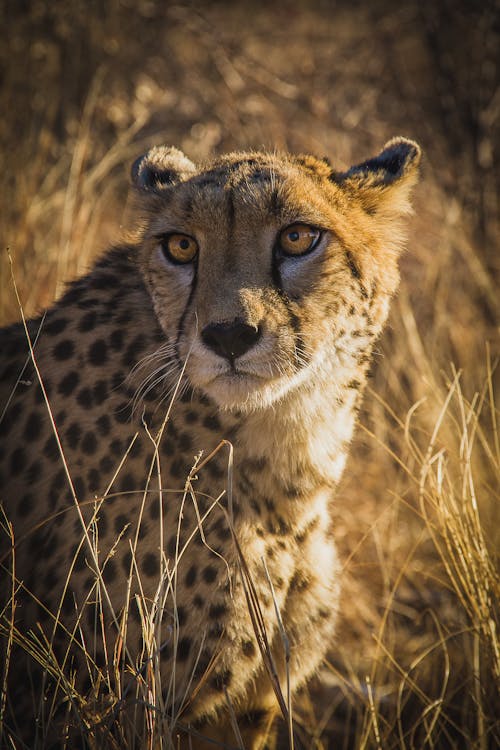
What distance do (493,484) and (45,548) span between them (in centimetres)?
174

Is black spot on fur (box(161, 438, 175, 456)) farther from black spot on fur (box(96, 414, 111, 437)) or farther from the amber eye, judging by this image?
the amber eye

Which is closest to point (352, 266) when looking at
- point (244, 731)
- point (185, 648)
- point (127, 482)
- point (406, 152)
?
point (406, 152)

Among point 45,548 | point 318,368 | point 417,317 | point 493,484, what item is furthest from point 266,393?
point 417,317

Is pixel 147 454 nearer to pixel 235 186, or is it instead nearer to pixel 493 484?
pixel 235 186

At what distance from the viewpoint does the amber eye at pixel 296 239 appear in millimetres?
1904

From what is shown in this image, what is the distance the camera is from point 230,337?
5.56ft

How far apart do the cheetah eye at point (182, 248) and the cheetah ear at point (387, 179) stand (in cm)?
48

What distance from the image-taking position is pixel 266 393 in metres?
1.79

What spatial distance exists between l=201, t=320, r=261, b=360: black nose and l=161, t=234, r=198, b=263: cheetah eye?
0.32 metres

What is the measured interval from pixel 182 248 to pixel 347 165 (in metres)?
2.91

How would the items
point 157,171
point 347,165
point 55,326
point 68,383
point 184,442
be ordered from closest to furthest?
point 184,442, point 68,383, point 55,326, point 157,171, point 347,165

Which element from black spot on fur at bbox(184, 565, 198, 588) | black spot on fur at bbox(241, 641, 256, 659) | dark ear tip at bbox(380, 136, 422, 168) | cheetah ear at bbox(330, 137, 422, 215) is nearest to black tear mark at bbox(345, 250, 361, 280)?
cheetah ear at bbox(330, 137, 422, 215)

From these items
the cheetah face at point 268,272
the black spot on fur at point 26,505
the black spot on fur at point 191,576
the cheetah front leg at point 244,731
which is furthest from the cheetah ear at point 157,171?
the cheetah front leg at point 244,731

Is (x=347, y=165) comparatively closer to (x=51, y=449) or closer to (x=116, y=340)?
(x=116, y=340)
